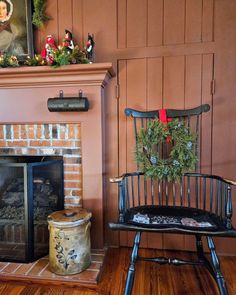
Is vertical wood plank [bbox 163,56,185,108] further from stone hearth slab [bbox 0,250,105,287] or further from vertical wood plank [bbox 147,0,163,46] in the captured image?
stone hearth slab [bbox 0,250,105,287]

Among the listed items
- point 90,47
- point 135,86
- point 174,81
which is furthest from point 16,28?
point 174,81

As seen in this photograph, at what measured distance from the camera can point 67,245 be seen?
1500 millimetres

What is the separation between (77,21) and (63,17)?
125mm

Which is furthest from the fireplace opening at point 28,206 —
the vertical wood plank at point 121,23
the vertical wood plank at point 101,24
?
the vertical wood plank at point 121,23

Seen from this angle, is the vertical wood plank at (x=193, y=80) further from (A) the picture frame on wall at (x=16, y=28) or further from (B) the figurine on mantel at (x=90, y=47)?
(A) the picture frame on wall at (x=16, y=28)

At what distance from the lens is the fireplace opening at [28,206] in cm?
165

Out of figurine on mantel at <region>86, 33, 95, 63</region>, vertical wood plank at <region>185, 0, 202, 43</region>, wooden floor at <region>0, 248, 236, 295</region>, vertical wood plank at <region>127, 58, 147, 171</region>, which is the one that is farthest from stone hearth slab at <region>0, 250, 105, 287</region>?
vertical wood plank at <region>185, 0, 202, 43</region>

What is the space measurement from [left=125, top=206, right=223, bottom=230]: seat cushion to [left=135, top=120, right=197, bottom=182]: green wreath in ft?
0.74

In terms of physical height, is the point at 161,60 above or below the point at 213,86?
above

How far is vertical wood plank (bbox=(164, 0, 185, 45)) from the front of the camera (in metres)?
1.76

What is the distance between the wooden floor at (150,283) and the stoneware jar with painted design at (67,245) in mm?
119

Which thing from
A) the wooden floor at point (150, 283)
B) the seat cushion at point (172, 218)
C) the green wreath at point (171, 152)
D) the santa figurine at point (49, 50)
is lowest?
the wooden floor at point (150, 283)

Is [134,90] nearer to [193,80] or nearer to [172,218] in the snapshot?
[193,80]

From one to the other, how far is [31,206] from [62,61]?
1.07 metres
